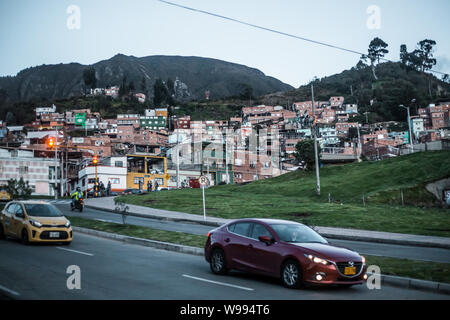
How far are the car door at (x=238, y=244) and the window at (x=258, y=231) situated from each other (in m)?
0.17

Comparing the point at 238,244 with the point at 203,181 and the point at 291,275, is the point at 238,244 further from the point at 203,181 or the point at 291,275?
the point at 203,181

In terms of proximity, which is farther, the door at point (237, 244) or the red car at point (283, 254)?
the door at point (237, 244)

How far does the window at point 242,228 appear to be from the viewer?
37.2 feet

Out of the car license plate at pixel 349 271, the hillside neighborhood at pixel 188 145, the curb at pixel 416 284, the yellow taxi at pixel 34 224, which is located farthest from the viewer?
the hillside neighborhood at pixel 188 145

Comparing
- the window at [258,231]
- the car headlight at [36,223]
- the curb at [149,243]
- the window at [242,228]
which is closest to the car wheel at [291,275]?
the window at [258,231]

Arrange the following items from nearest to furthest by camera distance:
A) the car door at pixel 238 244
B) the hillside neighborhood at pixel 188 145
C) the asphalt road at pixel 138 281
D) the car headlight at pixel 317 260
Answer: the asphalt road at pixel 138 281
the car headlight at pixel 317 260
the car door at pixel 238 244
the hillside neighborhood at pixel 188 145

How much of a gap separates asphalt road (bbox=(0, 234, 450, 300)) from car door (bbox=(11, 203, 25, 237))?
74.3 inches

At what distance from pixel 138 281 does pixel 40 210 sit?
8.41 m

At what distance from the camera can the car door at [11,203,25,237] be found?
16.2m

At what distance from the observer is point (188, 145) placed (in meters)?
102

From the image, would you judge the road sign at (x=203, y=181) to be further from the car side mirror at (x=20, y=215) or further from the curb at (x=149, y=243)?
the car side mirror at (x=20, y=215)

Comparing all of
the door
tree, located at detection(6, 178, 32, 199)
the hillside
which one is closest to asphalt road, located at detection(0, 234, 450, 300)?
the door

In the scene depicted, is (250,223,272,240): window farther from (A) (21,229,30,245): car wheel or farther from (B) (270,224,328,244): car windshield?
(A) (21,229,30,245): car wheel

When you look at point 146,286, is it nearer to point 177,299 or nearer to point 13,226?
point 177,299
